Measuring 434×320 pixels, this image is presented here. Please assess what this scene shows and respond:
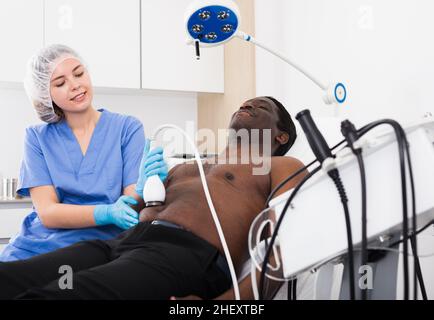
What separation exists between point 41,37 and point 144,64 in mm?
631

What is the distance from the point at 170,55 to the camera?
9.64 ft

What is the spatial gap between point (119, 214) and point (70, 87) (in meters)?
0.57

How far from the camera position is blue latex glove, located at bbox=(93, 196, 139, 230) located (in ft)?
4.54

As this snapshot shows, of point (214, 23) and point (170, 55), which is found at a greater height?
point (170, 55)

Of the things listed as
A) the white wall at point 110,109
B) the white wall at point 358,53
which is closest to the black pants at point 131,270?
the white wall at point 358,53

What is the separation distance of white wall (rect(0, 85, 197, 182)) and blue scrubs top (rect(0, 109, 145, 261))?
1352 mm

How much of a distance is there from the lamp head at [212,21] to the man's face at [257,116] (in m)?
0.24

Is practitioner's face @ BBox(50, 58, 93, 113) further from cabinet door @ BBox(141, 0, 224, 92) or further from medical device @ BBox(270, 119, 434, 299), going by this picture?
cabinet door @ BBox(141, 0, 224, 92)

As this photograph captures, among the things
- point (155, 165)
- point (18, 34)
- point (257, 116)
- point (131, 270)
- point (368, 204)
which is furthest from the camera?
point (18, 34)

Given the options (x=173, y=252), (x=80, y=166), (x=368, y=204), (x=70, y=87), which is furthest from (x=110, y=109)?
(x=368, y=204)

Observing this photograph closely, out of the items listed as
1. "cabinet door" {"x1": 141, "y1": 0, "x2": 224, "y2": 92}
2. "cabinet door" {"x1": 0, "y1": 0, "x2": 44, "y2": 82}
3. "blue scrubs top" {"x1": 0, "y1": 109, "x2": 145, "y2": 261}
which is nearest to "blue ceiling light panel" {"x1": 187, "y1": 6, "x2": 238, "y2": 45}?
"blue scrubs top" {"x1": 0, "y1": 109, "x2": 145, "y2": 261}

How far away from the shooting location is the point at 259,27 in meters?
2.70

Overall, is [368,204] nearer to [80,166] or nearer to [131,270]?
[131,270]

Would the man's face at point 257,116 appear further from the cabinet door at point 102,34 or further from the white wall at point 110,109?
the white wall at point 110,109
